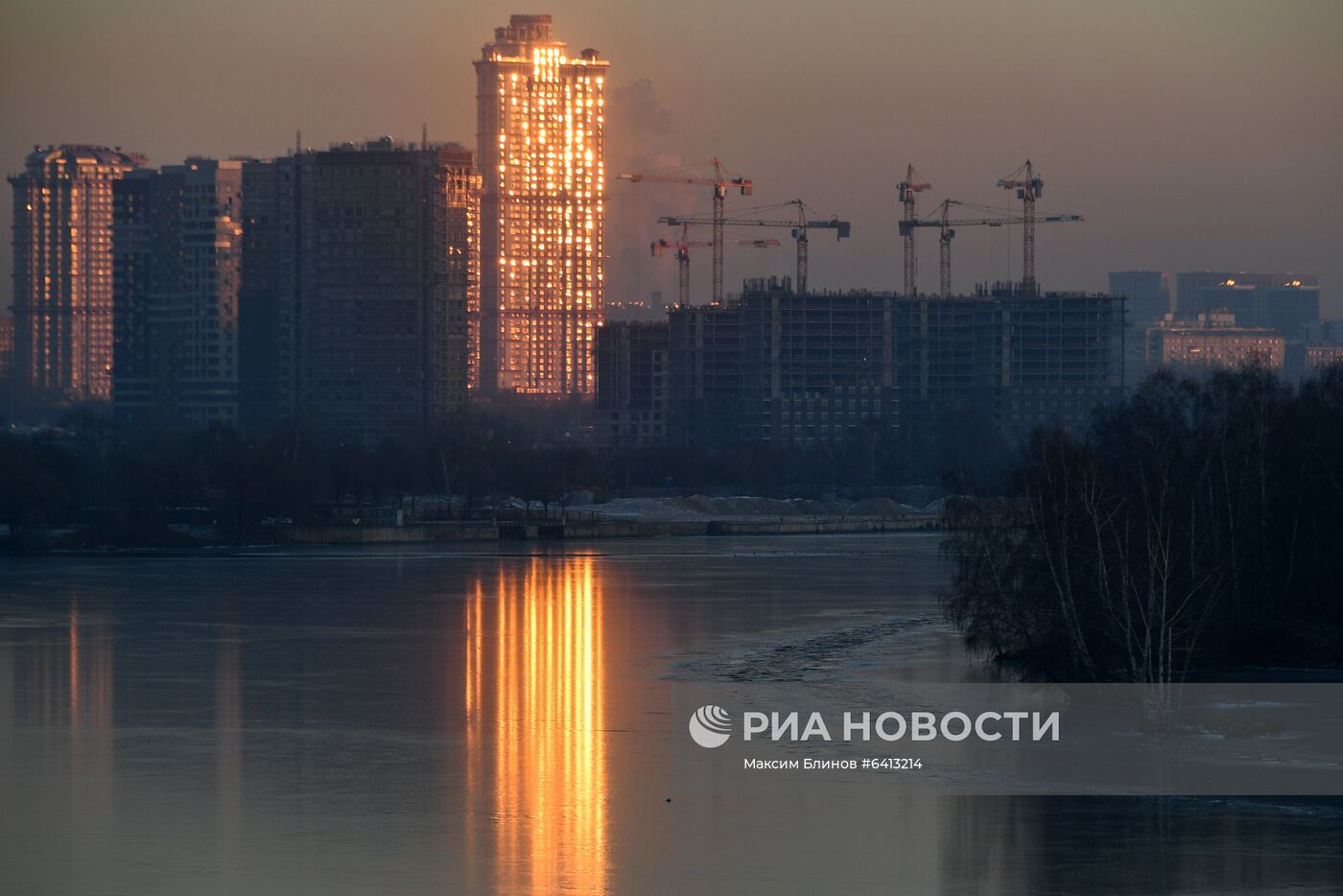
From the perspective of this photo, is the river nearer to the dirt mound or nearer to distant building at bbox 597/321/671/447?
the dirt mound

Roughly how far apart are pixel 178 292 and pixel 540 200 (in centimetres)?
5238

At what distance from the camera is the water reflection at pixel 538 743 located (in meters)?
11.1

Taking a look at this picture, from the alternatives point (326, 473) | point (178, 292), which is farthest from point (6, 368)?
point (326, 473)

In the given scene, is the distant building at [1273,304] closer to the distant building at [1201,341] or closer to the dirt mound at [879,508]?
the distant building at [1201,341]

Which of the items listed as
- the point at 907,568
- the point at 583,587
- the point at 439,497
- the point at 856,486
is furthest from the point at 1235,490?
the point at 856,486

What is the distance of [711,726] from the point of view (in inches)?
620

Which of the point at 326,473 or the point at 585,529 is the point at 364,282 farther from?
the point at 585,529

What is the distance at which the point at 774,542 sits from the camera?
49.6 metres

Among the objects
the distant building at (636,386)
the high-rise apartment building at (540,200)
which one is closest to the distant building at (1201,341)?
the high-rise apartment building at (540,200)

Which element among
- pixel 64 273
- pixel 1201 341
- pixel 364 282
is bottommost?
pixel 364 282

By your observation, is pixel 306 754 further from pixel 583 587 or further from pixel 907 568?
pixel 907 568

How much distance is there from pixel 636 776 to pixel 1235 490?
32.1 feet

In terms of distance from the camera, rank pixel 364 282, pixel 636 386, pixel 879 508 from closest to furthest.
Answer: pixel 879 508
pixel 364 282
pixel 636 386

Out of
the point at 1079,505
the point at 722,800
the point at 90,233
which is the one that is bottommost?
the point at 722,800
